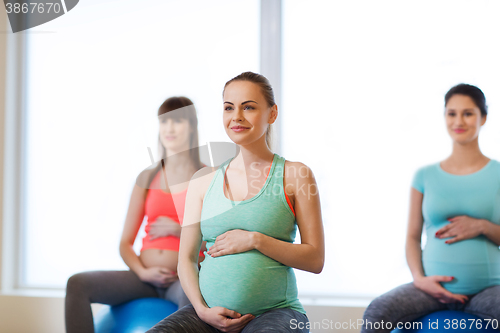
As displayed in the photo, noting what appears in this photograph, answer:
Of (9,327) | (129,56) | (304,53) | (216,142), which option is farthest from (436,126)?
(9,327)

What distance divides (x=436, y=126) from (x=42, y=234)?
6.97ft

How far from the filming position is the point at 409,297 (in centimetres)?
123

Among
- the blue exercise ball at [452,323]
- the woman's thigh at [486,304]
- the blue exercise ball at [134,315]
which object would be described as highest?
the woman's thigh at [486,304]

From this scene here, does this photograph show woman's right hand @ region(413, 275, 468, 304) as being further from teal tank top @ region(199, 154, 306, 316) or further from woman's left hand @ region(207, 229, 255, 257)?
woman's left hand @ region(207, 229, 255, 257)

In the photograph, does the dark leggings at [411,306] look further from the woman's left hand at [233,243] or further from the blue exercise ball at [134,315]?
the blue exercise ball at [134,315]

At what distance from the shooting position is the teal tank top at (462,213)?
1.24 metres

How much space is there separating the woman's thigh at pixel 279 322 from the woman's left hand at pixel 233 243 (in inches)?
6.8

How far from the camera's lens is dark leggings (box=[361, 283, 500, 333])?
118cm

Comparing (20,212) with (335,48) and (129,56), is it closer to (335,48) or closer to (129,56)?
(129,56)

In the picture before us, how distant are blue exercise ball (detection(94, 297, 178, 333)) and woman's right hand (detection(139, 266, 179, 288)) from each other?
71 millimetres

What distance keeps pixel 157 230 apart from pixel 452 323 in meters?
1.06

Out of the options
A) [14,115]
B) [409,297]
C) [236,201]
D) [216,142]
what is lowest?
[409,297]
